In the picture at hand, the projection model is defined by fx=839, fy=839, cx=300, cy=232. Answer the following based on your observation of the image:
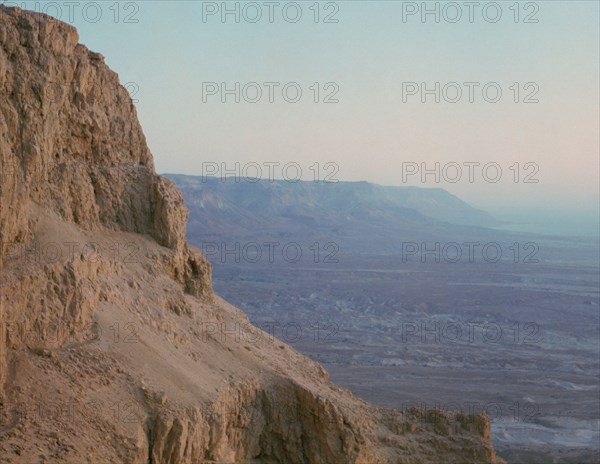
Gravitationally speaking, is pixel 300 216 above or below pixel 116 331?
above

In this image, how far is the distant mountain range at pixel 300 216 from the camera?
120688 millimetres

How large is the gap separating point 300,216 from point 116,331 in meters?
129

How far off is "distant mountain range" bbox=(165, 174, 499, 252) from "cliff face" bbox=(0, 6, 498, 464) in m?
85.3

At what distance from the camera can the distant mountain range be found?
121 m

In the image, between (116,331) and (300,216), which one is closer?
(116,331)

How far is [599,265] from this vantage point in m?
117

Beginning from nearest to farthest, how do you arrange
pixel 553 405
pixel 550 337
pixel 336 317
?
pixel 553 405 < pixel 550 337 < pixel 336 317

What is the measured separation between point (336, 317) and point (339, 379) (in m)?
22.5

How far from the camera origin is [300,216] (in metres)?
141

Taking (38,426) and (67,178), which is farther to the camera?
(67,178)

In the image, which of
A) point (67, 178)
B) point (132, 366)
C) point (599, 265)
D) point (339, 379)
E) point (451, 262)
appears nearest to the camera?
point (132, 366)

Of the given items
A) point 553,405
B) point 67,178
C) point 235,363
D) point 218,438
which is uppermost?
point 67,178

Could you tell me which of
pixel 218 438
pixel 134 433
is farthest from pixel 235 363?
pixel 134 433

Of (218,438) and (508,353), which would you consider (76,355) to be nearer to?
(218,438)
